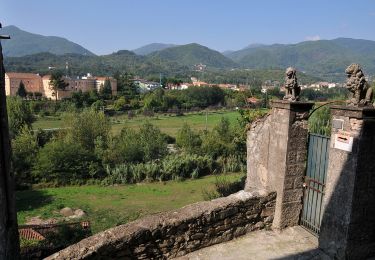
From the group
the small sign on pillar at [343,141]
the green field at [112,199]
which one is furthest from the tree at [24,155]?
the small sign on pillar at [343,141]

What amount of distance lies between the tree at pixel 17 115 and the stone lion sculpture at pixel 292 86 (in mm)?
37698

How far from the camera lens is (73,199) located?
29000 mm

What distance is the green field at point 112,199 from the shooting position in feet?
81.1

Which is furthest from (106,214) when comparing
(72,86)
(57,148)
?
(72,86)

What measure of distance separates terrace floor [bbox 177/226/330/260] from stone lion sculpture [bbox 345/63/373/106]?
8.80 ft

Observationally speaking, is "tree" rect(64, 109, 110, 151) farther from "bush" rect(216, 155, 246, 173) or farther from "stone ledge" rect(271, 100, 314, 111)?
"stone ledge" rect(271, 100, 314, 111)

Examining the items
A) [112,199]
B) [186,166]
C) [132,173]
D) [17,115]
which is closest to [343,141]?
[112,199]

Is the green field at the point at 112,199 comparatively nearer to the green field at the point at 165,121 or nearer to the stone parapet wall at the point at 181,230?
the stone parapet wall at the point at 181,230

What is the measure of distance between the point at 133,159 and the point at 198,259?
3290cm

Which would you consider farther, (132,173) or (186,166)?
(186,166)

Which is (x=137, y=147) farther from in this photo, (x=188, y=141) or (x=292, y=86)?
(x=292, y=86)

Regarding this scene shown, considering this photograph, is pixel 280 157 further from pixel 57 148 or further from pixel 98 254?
pixel 57 148

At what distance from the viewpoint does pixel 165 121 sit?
70.9 m

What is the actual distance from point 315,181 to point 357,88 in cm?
213
